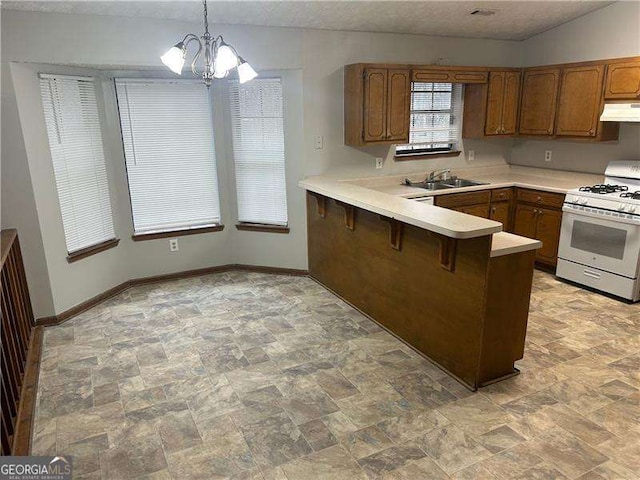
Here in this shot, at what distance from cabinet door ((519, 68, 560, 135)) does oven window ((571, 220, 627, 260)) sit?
3.97 feet

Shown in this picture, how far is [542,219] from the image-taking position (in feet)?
15.5

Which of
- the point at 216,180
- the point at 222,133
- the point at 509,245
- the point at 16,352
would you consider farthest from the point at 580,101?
the point at 16,352

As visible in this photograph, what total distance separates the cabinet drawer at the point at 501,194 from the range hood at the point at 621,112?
41.6 inches

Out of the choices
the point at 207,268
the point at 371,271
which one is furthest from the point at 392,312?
the point at 207,268

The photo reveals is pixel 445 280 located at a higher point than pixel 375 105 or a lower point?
lower

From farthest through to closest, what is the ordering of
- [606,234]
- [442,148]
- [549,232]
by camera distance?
[442,148] → [549,232] → [606,234]

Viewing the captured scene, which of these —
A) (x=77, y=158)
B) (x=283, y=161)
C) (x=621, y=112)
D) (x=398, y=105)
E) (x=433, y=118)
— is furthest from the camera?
(x=433, y=118)

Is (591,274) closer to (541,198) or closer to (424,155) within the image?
(541,198)

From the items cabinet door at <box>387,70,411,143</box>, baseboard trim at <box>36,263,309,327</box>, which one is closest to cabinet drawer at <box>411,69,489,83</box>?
cabinet door at <box>387,70,411,143</box>

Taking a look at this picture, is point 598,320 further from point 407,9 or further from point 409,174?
point 407,9

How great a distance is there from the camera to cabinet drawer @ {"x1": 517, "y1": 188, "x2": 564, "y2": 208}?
4.53 metres

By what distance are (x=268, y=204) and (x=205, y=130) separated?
94 centimetres

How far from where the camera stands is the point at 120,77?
412 cm

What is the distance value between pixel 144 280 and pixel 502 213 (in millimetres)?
3756
